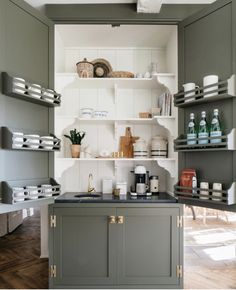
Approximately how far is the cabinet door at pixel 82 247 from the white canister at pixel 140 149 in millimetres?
665

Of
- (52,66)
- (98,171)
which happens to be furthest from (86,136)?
(52,66)

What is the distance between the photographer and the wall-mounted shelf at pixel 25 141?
1608mm

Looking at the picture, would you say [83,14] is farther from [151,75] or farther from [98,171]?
[98,171]

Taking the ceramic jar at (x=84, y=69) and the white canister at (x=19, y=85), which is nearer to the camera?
the white canister at (x=19, y=85)

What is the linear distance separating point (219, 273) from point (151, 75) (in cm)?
220

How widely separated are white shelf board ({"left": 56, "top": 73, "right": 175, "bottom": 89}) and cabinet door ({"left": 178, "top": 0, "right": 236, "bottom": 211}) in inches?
12.5

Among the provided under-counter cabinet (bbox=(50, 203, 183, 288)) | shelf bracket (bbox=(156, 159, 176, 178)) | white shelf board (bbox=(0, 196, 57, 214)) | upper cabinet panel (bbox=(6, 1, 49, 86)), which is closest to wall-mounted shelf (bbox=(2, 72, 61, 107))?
upper cabinet panel (bbox=(6, 1, 49, 86))

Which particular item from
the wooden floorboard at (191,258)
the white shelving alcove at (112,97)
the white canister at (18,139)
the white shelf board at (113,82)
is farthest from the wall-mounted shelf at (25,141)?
the wooden floorboard at (191,258)

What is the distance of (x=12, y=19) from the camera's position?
1725 mm

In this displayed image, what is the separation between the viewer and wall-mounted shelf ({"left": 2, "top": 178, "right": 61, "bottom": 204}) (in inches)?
63.4

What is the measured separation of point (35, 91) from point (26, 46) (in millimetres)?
378

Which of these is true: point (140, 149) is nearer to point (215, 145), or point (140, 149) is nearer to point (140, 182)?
point (140, 182)

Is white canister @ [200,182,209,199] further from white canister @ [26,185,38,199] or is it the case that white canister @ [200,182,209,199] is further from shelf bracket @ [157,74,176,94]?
white canister @ [26,185,38,199]

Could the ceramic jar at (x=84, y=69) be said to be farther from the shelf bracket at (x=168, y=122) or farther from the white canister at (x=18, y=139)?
the white canister at (x=18, y=139)
